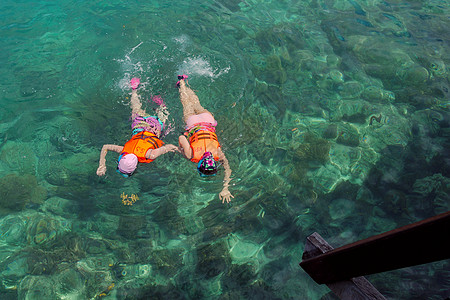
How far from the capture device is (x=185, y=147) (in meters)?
6.04

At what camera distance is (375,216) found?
5.42 m

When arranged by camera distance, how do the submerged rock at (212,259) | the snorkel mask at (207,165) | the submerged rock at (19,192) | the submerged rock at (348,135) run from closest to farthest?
the submerged rock at (212,259) < the snorkel mask at (207,165) < the submerged rock at (19,192) < the submerged rock at (348,135)

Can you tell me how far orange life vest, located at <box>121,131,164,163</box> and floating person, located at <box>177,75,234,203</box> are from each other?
A: 1.70 feet

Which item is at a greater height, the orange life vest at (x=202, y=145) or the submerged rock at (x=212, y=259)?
the orange life vest at (x=202, y=145)

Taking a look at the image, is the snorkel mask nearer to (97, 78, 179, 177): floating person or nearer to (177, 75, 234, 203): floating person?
(177, 75, 234, 203): floating person

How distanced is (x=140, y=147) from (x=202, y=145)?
1191 millimetres

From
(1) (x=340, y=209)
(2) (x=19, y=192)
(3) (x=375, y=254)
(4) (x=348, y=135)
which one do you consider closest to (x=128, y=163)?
(2) (x=19, y=192)

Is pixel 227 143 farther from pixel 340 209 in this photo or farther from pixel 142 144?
pixel 340 209

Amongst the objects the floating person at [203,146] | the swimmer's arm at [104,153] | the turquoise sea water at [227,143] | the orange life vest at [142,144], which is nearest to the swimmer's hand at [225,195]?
the floating person at [203,146]

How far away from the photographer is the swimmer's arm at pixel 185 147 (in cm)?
598

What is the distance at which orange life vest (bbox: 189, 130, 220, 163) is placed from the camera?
5840 millimetres

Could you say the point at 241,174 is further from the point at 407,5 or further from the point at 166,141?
the point at 407,5

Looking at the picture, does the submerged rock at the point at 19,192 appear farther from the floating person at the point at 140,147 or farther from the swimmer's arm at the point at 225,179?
the swimmer's arm at the point at 225,179

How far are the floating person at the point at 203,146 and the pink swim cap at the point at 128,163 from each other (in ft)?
3.24
